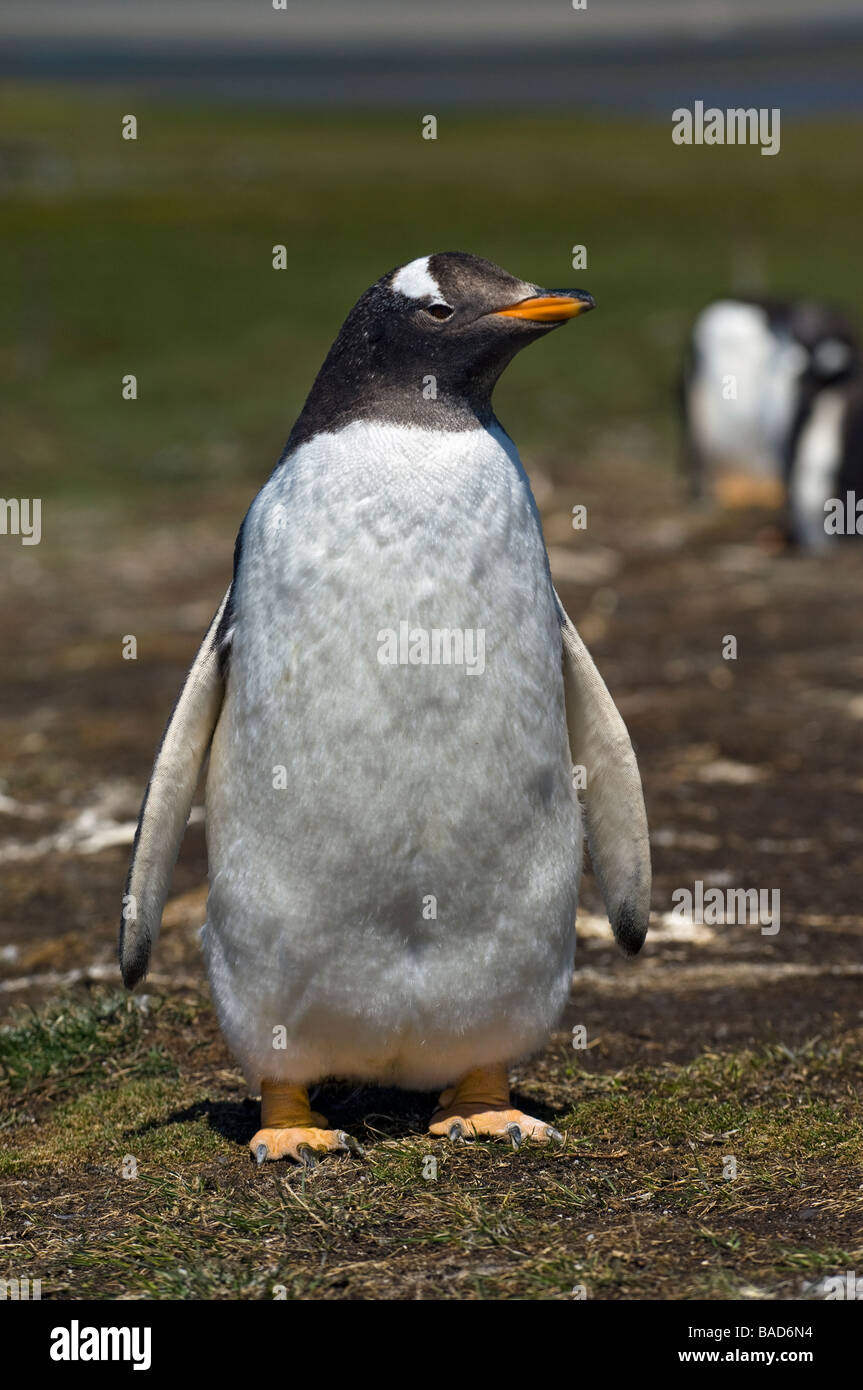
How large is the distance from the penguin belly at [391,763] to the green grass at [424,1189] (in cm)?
35

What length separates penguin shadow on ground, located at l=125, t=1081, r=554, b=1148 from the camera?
4.43 metres

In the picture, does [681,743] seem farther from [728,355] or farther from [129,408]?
[129,408]

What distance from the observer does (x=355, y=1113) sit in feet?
15.1

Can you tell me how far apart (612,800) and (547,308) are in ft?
4.36

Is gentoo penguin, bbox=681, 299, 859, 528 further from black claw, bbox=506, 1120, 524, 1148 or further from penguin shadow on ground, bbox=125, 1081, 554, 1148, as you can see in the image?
black claw, bbox=506, 1120, 524, 1148

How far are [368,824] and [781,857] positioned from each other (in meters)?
3.34

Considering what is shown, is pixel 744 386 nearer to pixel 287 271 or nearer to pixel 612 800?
pixel 612 800

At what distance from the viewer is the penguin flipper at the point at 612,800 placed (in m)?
4.59

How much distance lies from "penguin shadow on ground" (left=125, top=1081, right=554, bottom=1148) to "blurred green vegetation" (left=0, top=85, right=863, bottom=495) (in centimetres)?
1215

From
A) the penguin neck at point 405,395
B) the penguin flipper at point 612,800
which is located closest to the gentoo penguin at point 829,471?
the penguin flipper at point 612,800

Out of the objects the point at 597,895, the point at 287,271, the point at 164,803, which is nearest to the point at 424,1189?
the point at 164,803

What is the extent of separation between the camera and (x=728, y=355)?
16.5 metres

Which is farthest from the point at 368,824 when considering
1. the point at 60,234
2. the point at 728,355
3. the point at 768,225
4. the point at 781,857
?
the point at 768,225

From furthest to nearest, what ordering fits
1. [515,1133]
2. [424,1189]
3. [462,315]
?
1. [515,1133]
2. [462,315]
3. [424,1189]
